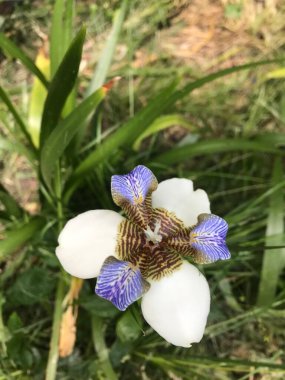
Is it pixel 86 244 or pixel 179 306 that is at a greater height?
pixel 86 244

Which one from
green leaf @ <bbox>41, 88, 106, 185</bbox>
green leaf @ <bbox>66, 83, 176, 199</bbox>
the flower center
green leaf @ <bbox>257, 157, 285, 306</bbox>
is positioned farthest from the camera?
green leaf @ <bbox>257, 157, 285, 306</bbox>

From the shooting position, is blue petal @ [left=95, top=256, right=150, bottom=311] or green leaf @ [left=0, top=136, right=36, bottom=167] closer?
blue petal @ [left=95, top=256, right=150, bottom=311]

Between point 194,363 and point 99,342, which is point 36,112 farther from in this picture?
Result: point 194,363

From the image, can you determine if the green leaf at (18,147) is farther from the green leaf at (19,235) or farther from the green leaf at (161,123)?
the green leaf at (161,123)

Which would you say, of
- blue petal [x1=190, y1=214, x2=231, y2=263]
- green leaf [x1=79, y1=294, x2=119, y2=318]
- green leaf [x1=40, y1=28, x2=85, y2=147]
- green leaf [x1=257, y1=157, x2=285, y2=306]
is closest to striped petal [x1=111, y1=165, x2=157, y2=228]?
blue petal [x1=190, y1=214, x2=231, y2=263]

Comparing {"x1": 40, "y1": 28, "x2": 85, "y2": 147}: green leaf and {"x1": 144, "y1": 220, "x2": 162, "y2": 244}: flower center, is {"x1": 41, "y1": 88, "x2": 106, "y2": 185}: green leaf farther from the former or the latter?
{"x1": 144, "y1": 220, "x2": 162, "y2": 244}: flower center

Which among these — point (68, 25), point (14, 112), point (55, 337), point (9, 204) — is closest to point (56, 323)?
point (55, 337)
